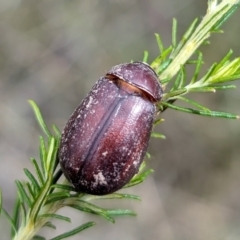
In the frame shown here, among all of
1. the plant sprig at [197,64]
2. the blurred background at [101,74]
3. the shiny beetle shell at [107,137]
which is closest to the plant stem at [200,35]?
the plant sprig at [197,64]

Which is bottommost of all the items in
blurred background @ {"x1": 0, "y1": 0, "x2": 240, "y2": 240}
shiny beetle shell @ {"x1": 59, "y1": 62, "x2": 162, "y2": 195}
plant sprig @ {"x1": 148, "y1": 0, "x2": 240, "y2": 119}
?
shiny beetle shell @ {"x1": 59, "y1": 62, "x2": 162, "y2": 195}

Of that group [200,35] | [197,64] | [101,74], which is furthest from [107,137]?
[101,74]

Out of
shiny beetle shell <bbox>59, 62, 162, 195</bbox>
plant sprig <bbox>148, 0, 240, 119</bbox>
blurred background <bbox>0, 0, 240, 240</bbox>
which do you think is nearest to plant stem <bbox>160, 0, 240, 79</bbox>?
plant sprig <bbox>148, 0, 240, 119</bbox>

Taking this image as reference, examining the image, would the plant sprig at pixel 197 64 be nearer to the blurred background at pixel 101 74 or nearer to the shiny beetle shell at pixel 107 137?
the shiny beetle shell at pixel 107 137

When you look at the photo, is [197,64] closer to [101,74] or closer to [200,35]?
[200,35]

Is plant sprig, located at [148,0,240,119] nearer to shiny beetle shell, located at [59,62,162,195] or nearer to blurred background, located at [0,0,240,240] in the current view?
shiny beetle shell, located at [59,62,162,195]

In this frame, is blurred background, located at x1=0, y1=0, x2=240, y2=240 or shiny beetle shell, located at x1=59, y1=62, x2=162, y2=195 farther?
blurred background, located at x1=0, y1=0, x2=240, y2=240

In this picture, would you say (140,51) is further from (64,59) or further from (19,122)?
(19,122)
